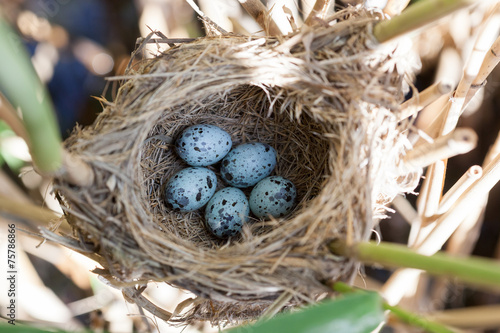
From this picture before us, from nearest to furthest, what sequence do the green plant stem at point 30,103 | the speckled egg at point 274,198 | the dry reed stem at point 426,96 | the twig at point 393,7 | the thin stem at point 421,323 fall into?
the green plant stem at point 30,103
the thin stem at point 421,323
the dry reed stem at point 426,96
the twig at point 393,7
the speckled egg at point 274,198

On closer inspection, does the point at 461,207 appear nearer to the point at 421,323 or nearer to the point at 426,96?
the point at 426,96

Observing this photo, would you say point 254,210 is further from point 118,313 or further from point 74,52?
point 74,52

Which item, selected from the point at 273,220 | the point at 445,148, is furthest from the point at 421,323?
the point at 273,220

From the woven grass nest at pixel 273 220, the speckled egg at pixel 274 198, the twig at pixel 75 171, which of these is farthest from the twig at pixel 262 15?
the twig at pixel 75 171

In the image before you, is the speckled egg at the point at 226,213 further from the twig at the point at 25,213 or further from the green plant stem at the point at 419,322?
the green plant stem at the point at 419,322

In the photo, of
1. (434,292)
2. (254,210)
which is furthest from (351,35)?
(434,292)

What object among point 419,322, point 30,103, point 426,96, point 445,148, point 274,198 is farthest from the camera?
point 274,198

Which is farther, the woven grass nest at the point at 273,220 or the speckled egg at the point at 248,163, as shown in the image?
the speckled egg at the point at 248,163
